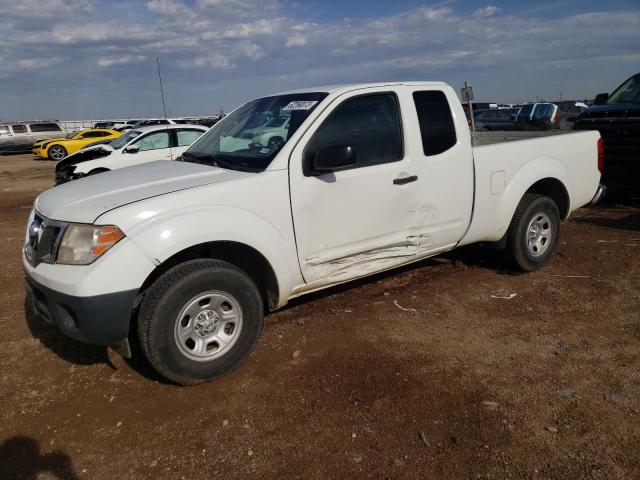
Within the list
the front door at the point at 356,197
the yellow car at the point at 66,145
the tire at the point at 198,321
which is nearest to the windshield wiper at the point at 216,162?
the front door at the point at 356,197

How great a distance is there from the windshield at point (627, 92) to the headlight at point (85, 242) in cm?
915

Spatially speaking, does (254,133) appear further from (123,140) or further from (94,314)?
(123,140)

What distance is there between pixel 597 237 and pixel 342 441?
5.32 metres

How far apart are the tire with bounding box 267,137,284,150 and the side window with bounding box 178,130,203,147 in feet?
28.7

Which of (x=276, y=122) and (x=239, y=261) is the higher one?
(x=276, y=122)

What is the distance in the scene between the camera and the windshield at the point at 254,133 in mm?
3600

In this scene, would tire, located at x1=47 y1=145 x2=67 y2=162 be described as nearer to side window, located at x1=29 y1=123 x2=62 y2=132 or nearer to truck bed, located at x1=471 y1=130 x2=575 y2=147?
side window, located at x1=29 y1=123 x2=62 y2=132

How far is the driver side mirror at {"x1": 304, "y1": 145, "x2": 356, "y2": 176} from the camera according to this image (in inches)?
131

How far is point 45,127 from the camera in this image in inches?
1148

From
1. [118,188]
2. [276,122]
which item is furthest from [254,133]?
[118,188]

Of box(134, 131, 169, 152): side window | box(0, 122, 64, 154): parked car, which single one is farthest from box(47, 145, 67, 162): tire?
box(134, 131, 169, 152): side window

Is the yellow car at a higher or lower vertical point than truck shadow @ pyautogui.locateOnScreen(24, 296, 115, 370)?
higher

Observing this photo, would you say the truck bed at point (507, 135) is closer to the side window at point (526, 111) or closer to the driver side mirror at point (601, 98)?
the driver side mirror at point (601, 98)

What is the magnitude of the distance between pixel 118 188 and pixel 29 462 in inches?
65.9
